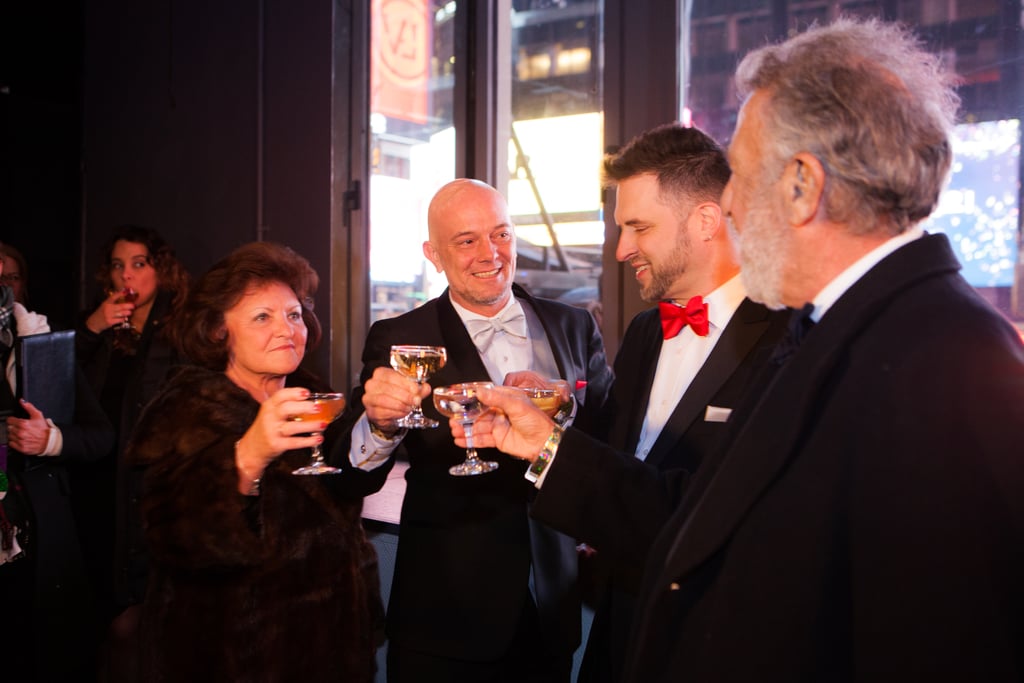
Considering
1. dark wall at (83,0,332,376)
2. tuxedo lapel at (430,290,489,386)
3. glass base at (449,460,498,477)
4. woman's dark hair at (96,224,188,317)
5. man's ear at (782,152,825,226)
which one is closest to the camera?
man's ear at (782,152,825,226)

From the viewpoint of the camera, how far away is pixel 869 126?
1.10m

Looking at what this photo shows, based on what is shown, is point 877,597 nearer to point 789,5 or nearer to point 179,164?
point 789,5

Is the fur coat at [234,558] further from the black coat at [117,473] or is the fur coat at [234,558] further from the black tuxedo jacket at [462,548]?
the black coat at [117,473]

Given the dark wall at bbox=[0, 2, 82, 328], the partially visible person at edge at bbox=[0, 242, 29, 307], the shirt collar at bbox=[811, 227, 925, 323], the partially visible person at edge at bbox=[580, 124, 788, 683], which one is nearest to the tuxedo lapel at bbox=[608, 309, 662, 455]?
the partially visible person at edge at bbox=[580, 124, 788, 683]

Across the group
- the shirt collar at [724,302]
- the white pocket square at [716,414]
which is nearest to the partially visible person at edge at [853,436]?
the white pocket square at [716,414]

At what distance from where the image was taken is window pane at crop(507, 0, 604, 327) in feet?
13.7

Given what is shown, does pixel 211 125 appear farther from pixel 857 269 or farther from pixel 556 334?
pixel 857 269

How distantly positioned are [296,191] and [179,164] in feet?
4.33

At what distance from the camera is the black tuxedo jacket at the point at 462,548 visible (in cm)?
207

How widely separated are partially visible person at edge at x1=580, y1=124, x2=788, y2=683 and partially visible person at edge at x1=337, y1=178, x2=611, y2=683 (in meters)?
0.29

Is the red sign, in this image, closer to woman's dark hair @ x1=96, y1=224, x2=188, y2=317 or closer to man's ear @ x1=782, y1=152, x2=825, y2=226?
woman's dark hair @ x1=96, y1=224, x2=188, y2=317

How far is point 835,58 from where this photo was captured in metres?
1.15

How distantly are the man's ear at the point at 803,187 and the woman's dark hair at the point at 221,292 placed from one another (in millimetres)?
1768

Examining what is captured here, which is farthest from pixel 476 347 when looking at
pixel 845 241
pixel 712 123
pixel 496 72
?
pixel 496 72
